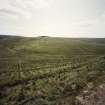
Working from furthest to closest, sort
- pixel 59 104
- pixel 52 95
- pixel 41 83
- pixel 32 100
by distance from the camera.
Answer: pixel 41 83
pixel 52 95
pixel 32 100
pixel 59 104

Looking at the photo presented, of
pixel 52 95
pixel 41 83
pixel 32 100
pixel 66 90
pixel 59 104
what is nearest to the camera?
pixel 59 104

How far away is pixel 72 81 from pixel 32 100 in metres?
7.12

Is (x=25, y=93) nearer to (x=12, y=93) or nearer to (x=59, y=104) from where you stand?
(x=12, y=93)

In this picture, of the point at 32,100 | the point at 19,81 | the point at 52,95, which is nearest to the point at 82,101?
the point at 52,95

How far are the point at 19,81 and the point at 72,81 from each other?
649 centimetres

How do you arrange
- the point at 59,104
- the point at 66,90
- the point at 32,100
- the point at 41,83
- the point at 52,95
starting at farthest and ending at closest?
the point at 41,83
the point at 66,90
the point at 52,95
the point at 32,100
the point at 59,104

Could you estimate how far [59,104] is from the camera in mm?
12852

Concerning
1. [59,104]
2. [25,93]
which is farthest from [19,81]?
[59,104]

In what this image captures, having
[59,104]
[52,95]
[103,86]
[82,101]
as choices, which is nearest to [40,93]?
[52,95]

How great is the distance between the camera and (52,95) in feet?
49.3

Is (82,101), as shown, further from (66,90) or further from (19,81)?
(19,81)

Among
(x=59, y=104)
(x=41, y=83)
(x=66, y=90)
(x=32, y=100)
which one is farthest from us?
(x=41, y=83)

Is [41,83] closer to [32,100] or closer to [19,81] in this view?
[19,81]

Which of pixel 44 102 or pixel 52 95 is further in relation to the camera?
pixel 52 95
